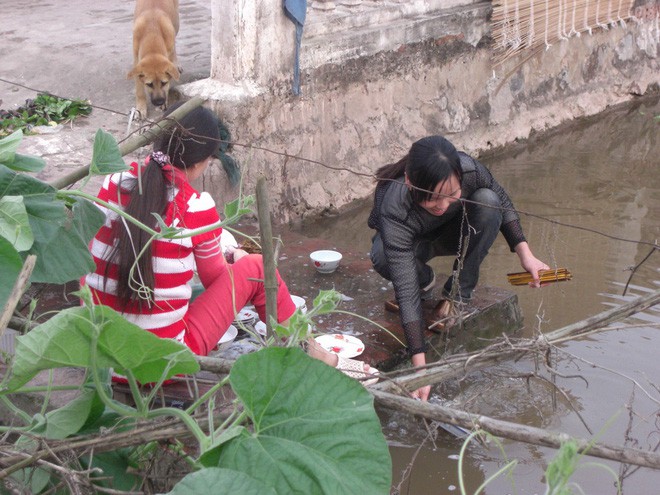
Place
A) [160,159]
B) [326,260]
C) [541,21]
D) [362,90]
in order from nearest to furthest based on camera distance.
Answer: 1. [160,159]
2. [326,260]
3. [362,90]
4. [541,21]

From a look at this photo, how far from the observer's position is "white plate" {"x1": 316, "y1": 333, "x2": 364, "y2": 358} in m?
3.64

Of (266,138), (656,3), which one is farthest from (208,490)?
(656,3)

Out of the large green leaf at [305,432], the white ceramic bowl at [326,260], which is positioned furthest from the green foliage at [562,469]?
the white ceramic bowl at [326,260]

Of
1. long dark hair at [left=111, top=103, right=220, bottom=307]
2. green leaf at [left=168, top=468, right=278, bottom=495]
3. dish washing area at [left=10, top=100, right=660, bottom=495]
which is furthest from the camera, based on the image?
dish washing area at [left=10, top=100, right=660, bottom=495]

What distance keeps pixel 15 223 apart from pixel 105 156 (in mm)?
325

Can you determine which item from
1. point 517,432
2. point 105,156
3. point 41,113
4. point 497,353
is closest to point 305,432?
point 517,432

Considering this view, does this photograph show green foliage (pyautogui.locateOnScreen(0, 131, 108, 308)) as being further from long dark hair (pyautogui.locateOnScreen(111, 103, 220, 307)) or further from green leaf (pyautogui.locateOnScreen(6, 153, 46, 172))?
long dark hair (pyautogui.locateOnScreen(111, 103, 220, 307))

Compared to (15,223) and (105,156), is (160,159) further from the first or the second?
(15,223)

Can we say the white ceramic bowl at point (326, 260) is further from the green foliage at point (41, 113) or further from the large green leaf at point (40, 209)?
the large green leaf at point (40, 209)

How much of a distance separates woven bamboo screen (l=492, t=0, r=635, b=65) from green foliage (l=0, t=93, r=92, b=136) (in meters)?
3.44

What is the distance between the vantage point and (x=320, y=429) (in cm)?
170

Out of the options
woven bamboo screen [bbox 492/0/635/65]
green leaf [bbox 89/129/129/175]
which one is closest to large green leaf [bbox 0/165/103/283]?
green leaf [bbox 89/129/129/175]

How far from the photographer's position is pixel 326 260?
14.5 feet

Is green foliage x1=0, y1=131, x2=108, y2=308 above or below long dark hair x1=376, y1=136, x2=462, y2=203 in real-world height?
above
